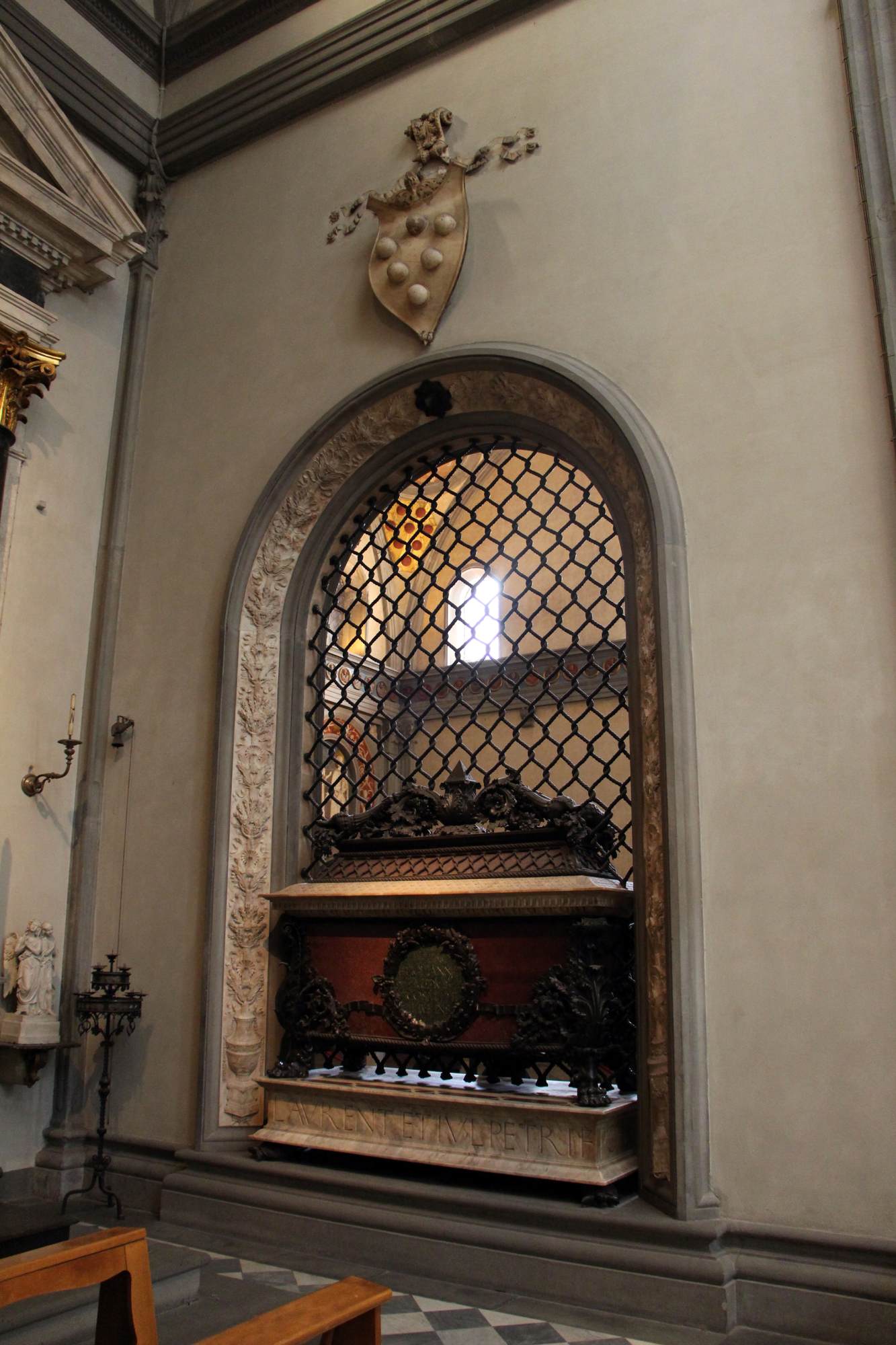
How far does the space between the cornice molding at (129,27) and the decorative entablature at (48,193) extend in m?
1.33

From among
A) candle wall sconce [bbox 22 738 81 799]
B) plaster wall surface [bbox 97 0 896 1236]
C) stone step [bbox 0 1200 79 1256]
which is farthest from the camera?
candle wall sconce [bbox 22 738 81 799]

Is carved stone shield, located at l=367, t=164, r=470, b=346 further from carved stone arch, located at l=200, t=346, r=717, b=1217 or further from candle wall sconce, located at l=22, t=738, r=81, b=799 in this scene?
candle wall sconce, located at l=22, t=738, r=81, b=799

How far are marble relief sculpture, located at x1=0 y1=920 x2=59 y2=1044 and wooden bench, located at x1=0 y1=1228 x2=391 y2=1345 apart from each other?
8.21ft

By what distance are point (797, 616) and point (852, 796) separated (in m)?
0.68

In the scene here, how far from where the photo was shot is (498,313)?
5.12 m

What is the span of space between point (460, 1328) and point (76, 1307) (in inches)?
48.8

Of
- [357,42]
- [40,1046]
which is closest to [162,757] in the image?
[40,1046]

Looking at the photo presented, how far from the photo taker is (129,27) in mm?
6730

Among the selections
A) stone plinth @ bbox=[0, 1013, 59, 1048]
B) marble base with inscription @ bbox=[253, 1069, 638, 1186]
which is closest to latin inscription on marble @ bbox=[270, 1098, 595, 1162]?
marble base with inscription @ bbox=[253, 1069, 638, 1186]

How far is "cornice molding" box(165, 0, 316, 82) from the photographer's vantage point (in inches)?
257

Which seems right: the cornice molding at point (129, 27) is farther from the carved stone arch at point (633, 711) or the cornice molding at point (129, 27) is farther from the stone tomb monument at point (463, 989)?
the stone tomb monument at point (463, 989)

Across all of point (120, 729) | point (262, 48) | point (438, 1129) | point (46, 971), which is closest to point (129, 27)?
point (262, 48)

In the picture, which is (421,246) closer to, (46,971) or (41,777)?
(41,777)

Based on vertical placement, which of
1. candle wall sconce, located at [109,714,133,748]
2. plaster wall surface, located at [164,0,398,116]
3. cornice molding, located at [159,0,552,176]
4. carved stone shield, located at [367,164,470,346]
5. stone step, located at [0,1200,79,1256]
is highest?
plaster wall surface, located at [164,0,398,116]
